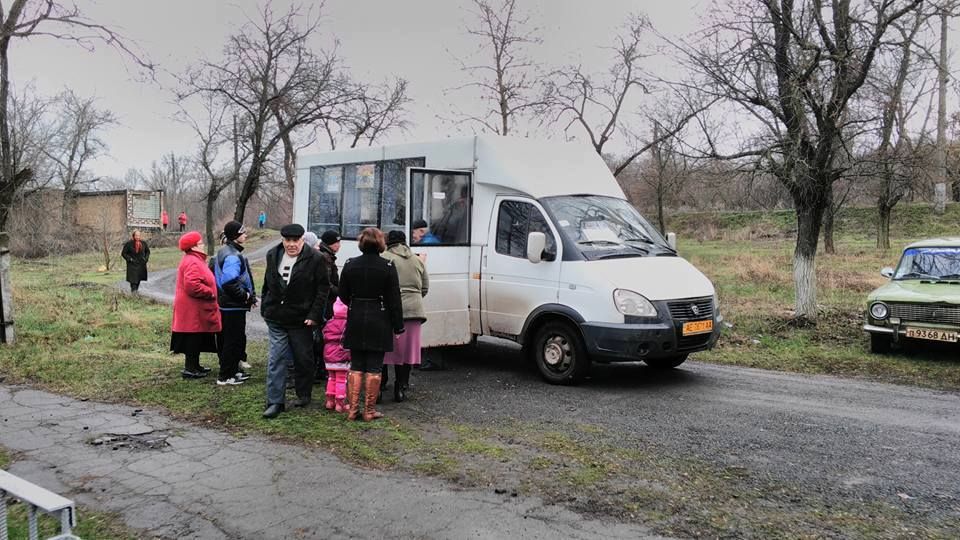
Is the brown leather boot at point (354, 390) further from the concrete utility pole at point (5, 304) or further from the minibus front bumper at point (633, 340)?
the concrete utility pole at point (5, 304)

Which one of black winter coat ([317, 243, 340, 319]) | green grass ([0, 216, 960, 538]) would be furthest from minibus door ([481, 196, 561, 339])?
green grass ([0, 216, 960, 538])

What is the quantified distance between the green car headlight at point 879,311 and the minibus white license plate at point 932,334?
1.08 feet

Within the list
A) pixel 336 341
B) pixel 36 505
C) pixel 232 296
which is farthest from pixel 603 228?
pixel 36 505

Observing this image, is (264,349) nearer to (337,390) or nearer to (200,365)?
(200,365)

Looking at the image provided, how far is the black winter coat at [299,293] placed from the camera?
19.9 feet

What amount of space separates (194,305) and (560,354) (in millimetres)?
4122

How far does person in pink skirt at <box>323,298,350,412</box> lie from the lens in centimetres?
636

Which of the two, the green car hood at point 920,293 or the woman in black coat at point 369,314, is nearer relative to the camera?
the woman in black coat at point 369,314

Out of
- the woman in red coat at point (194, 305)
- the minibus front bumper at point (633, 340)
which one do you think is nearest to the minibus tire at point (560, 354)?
the minibus front bumper at point (633, 340)

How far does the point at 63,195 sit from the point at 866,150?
40910 millimetres

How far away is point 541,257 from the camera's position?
764cm

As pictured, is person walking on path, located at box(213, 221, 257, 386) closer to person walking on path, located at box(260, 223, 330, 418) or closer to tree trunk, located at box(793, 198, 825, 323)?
person walking on path, located at box(260, 223, 330, 418)

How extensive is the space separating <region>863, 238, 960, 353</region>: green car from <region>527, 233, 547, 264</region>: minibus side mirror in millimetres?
5063

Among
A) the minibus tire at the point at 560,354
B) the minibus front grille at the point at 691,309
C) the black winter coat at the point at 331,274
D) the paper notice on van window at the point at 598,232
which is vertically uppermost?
the paper notice on van window at the point at 598,232
